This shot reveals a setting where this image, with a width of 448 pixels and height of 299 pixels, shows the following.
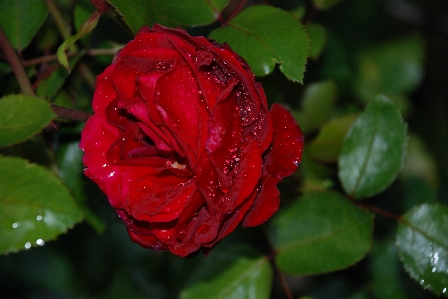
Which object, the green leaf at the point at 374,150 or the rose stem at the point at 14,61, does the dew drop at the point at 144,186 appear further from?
the green leaf at the point at 374,150

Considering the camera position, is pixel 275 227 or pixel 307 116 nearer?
pixel 275 227

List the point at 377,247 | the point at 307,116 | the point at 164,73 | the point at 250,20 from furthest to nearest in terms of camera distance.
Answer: the point at 377,247, the point at 307,116, the point at 250,20, the point at 164,73

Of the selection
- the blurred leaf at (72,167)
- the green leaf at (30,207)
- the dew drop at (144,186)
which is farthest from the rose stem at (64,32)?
the dew drop at (144,186)

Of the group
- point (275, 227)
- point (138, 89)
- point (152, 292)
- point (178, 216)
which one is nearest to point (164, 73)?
point (138, 89)

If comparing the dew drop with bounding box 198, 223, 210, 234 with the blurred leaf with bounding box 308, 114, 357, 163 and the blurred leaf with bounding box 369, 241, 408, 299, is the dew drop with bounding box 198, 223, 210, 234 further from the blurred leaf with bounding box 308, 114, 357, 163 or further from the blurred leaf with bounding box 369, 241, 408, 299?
the blurred leaf with bounding box 369, 241, 408, 299

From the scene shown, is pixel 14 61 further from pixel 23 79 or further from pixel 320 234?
pixel 320 234

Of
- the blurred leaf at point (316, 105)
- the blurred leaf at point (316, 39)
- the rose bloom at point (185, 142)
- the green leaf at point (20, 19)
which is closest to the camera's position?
the rose bloom at point (185, 142)

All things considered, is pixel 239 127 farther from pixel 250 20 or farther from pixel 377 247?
pixel 377 247
